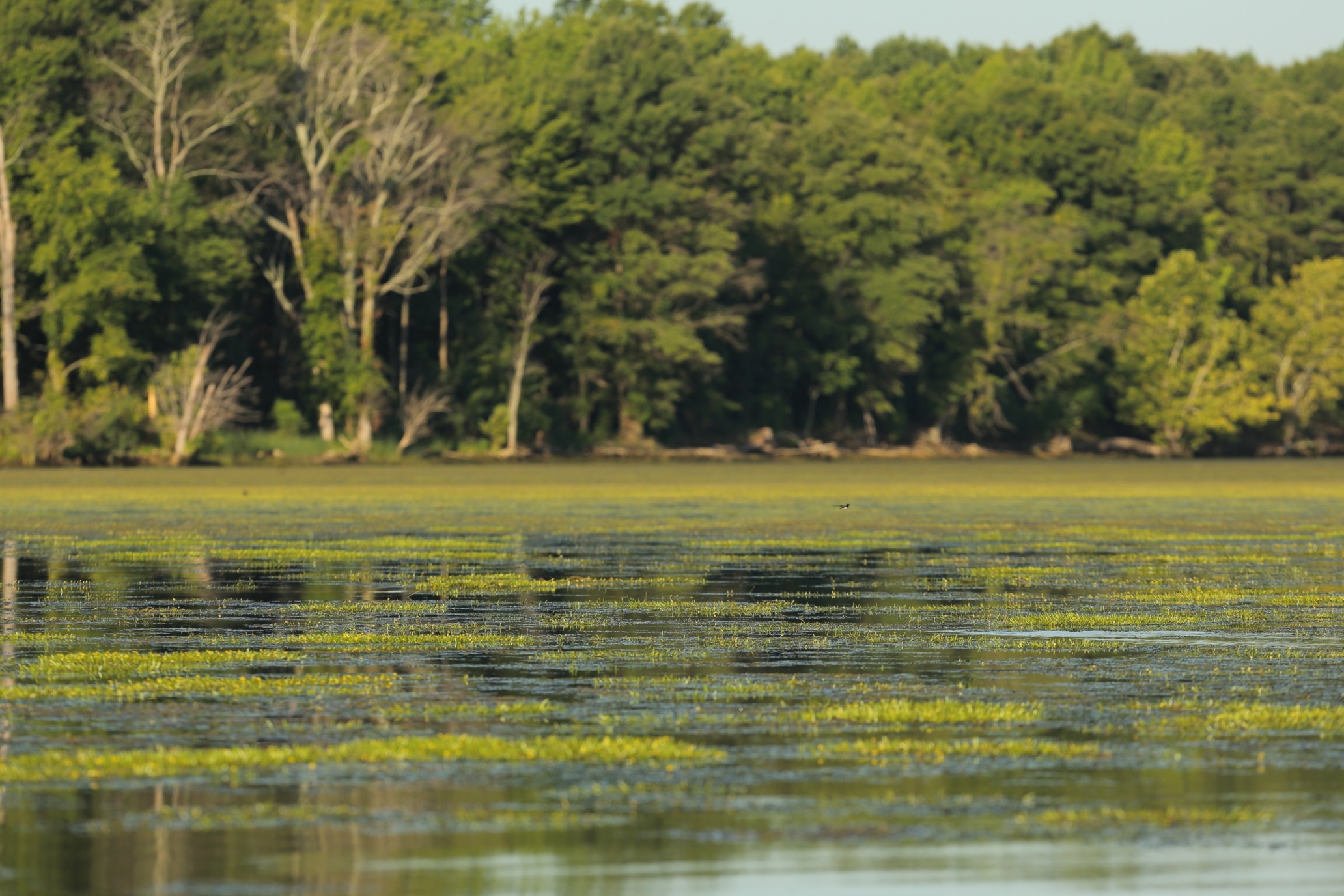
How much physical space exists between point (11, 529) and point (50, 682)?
75.9 feet

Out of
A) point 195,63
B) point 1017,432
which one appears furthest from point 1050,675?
point 1017,432

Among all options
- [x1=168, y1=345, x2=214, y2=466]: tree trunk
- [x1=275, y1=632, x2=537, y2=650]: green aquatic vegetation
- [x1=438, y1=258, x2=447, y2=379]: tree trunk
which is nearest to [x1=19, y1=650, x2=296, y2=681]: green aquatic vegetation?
[x1=275, y1=632, x2=537, y2=650]: green aquatic vegetation

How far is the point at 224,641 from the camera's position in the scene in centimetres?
1797

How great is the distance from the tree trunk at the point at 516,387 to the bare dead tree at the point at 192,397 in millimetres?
14832

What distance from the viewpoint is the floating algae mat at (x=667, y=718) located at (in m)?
9.13

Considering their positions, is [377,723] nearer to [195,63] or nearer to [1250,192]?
[195,63]

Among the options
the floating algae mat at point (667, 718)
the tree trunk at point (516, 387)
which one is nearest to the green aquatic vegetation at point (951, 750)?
the floating algae mat at point (667, 718)

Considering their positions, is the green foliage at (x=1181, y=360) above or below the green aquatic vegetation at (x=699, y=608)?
above

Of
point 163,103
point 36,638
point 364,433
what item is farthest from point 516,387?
point 36,638

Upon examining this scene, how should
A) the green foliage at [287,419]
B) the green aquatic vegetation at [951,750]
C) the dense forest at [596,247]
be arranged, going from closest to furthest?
the green aquatic vegetation at [951,750] → the dense forest at [596,247] → the green foliage at [287,419]

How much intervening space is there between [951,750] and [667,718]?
2001 mm

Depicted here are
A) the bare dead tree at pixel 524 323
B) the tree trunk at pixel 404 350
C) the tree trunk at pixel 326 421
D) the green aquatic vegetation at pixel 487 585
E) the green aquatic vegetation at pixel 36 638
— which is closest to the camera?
the green aquatic vegetation at pixel 36 638

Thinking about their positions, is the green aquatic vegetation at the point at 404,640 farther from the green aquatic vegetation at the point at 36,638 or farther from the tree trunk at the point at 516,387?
the tree trunk at the point at 516,387

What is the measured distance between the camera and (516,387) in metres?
98.4
